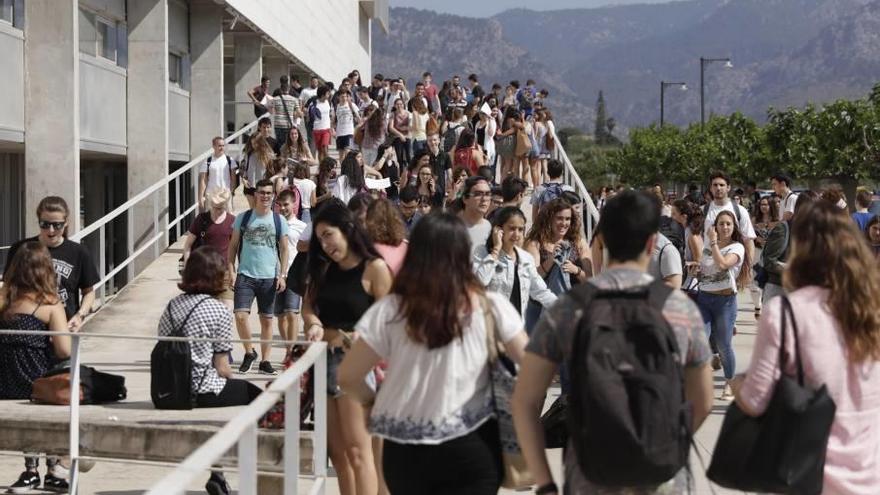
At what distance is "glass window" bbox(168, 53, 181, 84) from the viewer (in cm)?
2795

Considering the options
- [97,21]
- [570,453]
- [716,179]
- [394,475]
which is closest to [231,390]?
[394,475]

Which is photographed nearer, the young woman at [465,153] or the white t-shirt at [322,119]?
the young woman at [465,153]

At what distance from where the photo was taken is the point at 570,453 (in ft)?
14.5

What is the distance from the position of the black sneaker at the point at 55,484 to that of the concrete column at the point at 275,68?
114 ft

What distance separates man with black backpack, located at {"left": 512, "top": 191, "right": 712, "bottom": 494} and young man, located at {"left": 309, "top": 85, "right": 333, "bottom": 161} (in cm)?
1967

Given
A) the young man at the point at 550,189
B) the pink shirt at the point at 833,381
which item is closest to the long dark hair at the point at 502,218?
the pink shirt at the point at 833,381

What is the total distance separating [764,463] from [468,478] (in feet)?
3.18

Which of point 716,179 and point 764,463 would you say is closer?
point 764,463

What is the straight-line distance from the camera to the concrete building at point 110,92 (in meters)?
19.7

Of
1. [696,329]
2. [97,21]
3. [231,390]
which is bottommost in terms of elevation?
[231,390]

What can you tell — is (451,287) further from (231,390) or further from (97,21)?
(97,21)

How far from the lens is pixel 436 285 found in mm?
4766

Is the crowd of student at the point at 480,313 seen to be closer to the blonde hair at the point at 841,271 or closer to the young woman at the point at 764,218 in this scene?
the blonde hair at the point at 841,271

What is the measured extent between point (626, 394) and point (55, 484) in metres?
6.08
